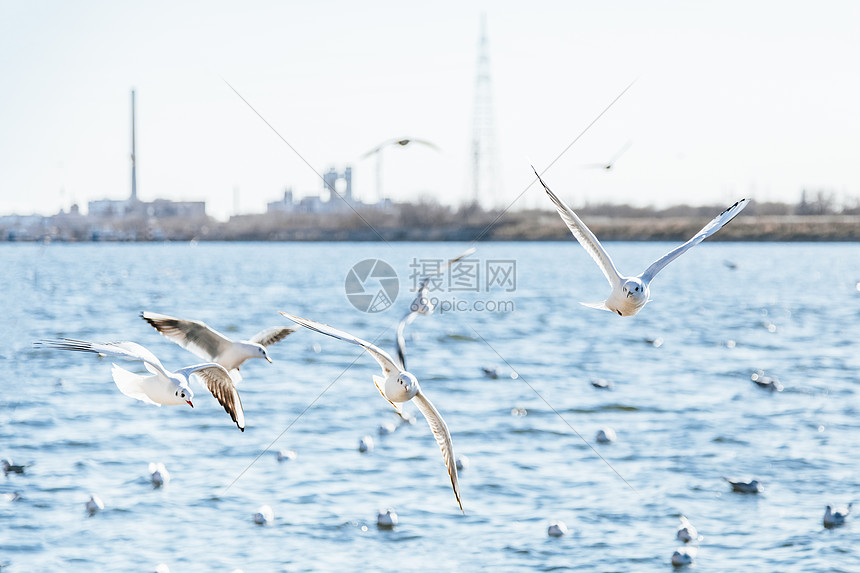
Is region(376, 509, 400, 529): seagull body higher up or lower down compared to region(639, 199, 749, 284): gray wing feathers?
lower down

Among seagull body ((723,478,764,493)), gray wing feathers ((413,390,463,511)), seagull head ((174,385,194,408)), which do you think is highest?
seagull head ((174,385,194,408))

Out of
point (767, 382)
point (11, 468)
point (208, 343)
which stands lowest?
point (11, 468)

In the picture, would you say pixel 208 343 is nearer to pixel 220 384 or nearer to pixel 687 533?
pixel 220 384

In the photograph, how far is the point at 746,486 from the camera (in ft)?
69.6

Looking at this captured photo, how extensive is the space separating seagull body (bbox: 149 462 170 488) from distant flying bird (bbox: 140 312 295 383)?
36.6ft

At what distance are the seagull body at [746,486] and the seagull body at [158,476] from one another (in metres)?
12.7

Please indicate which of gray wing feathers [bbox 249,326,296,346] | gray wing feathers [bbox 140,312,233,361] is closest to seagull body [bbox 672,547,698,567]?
gray wing feathers [bbox 249,326,296,346]

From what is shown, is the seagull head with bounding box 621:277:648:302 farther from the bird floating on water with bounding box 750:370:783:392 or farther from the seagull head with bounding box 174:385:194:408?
the bird floating on water with bounding box 750:370:783:392

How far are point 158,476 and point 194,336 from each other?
1142cm

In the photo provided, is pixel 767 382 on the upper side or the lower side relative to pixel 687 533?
upper

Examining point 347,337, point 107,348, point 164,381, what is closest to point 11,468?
point 164,381

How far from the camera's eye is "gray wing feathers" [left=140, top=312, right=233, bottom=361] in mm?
11172

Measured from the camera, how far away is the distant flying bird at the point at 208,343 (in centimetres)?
1100

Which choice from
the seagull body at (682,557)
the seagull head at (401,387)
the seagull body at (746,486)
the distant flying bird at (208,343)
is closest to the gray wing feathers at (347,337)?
the seagull head at (401,387)
